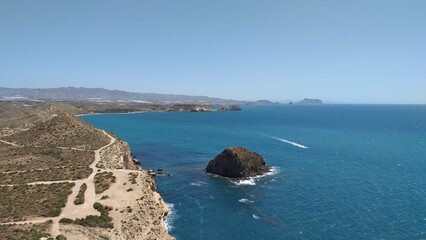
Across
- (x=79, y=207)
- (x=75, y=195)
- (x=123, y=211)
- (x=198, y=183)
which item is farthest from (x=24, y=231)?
(x=198, y=183)

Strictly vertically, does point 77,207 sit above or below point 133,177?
below

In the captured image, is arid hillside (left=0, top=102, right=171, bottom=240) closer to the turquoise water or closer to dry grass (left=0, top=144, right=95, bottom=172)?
dry grass (left=0, top=144, right=95, bottom=172)

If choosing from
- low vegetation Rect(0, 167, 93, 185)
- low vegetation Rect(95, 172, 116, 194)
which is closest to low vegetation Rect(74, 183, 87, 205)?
low vegetation Rect(95, 172, 116, 194)

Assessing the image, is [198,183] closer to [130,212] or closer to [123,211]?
[130,212]

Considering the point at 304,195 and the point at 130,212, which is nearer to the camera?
the point at 130,212

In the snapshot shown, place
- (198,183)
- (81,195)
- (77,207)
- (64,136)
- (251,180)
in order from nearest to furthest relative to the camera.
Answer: (77,207), (81,195), (198,183), (251,180), (64,136)

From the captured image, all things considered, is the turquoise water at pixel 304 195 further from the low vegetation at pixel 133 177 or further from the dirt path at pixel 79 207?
the dirt path at pixel 79 207

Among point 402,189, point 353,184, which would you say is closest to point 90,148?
point 353,184

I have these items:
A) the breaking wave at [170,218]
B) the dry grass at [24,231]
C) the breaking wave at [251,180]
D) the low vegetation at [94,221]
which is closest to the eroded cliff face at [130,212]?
the low vegetation at [94,221]
